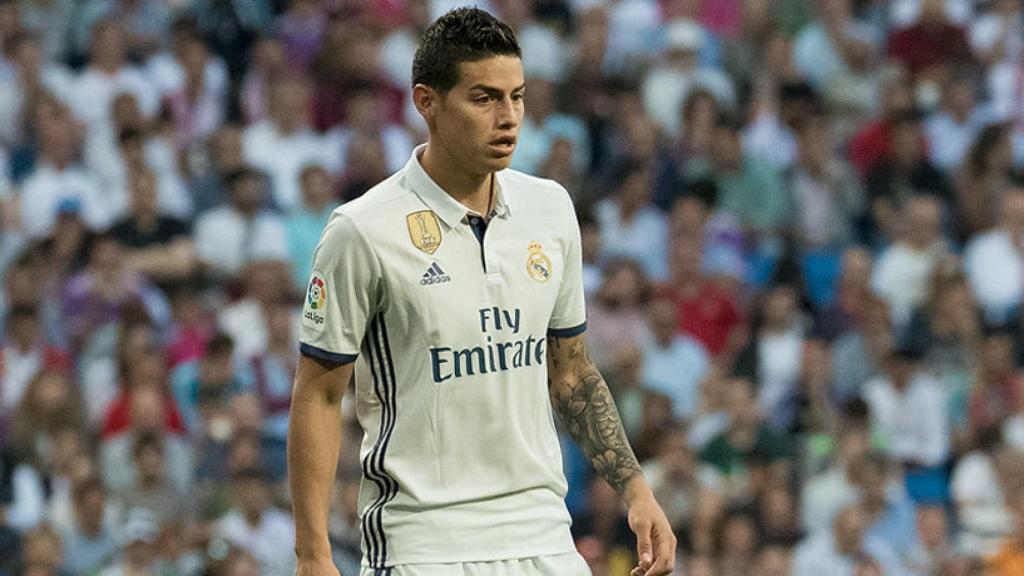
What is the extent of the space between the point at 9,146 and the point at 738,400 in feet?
15.3

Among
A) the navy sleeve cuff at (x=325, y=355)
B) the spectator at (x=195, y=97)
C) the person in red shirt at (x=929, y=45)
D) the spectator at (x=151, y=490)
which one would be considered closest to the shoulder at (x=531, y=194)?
the navy sleeve cuff at (x=325, y=355)

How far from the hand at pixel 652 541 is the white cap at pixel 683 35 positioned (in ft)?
28.6

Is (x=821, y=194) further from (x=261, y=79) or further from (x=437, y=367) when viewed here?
(x=437, y=367)

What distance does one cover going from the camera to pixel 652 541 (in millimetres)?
4809

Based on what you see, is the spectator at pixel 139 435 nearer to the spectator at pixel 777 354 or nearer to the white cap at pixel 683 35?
the spectator at pixel 777 354

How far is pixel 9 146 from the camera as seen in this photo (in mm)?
12109

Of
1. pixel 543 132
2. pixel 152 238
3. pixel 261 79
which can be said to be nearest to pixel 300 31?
pixel 261 79

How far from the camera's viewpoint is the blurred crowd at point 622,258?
32.8 ft

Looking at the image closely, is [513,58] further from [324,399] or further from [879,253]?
[879,253]

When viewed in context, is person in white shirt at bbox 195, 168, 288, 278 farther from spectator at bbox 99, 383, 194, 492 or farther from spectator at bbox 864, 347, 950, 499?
spectator at bbox 864, 347, 950, 499

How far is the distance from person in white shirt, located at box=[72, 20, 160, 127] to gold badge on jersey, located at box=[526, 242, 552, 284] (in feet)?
25.5

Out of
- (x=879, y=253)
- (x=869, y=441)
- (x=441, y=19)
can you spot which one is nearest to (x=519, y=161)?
(x=879, y=253)

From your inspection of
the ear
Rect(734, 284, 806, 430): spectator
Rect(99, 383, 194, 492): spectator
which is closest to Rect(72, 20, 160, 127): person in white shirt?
Rect(99, 383, 194, 492): spectator

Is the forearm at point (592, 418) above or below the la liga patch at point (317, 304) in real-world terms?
below
